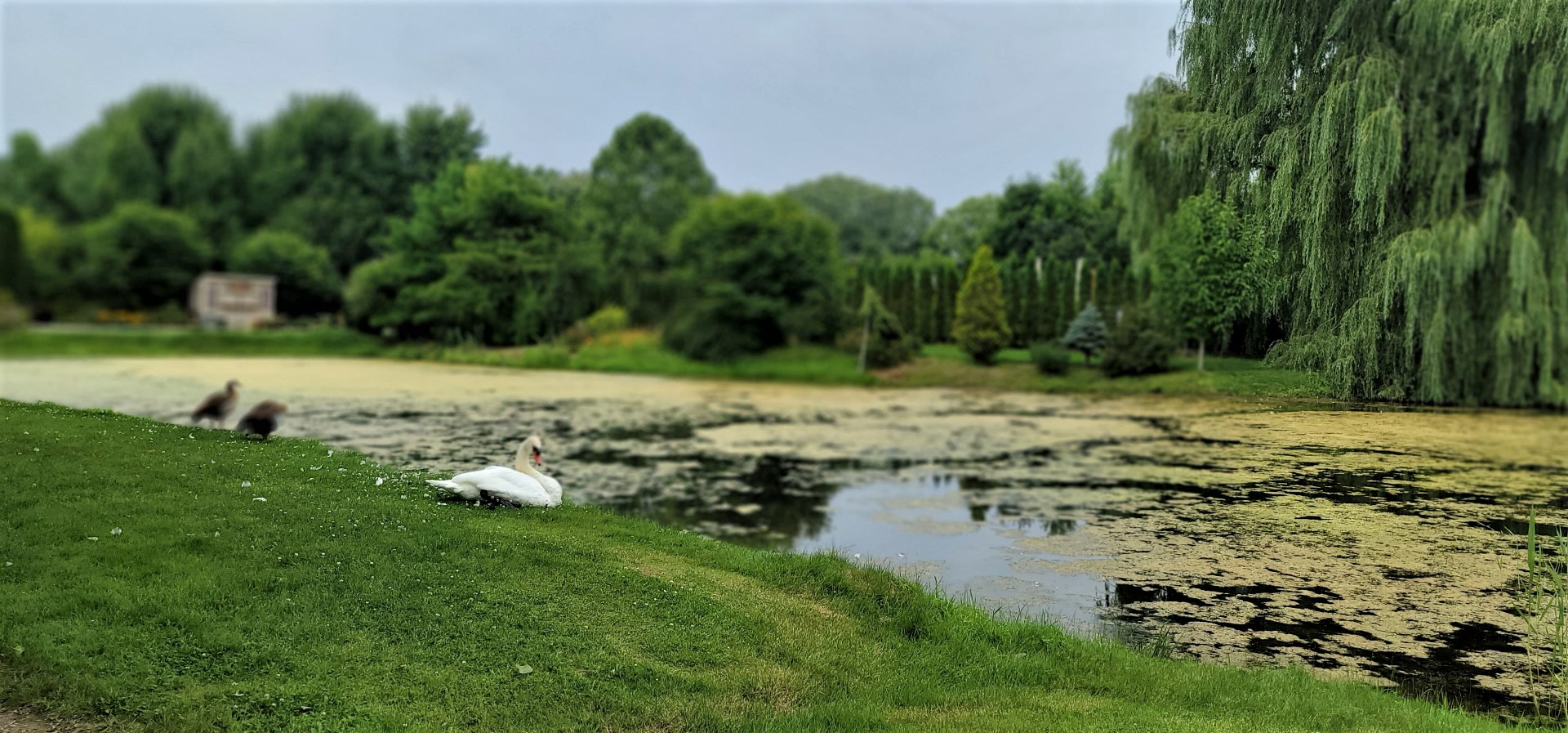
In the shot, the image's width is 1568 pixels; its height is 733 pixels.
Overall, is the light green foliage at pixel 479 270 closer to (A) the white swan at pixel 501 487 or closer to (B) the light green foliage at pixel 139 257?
(B) the light green foliage at pixel 139 257

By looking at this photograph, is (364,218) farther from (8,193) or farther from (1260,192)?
(1260,192)

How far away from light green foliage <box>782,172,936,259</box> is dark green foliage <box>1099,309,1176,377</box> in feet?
122

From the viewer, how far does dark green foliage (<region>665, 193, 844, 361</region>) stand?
104ft

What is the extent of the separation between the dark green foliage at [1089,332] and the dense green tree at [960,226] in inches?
704

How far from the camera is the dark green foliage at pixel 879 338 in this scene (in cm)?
2944

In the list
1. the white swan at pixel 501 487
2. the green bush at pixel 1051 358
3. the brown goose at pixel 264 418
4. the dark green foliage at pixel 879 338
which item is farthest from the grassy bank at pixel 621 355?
the brown goose at pixel 264 418

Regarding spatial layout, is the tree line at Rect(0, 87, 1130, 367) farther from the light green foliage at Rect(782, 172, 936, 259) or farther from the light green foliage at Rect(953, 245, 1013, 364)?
the light green foliage at Rect(782, 172, 936, 259)

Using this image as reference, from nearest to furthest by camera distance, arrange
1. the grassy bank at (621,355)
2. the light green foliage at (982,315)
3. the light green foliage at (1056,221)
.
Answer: the grassy bank at (621,355) → the light green foliage at (1056,221) → the light green foliage at (982,315)

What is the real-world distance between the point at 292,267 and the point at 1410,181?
46.0 metres

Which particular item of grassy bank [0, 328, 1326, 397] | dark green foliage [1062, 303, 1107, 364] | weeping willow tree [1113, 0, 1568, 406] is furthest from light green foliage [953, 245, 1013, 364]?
weeping willow tree [1113, 0, 1568, 406]

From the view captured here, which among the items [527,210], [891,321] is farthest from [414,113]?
[891,321]

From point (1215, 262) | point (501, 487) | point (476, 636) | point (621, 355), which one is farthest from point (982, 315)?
point (476, 636)

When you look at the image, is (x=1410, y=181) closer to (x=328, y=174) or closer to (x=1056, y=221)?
(x=1056, y=221)

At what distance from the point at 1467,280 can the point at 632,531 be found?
6.33 metres
